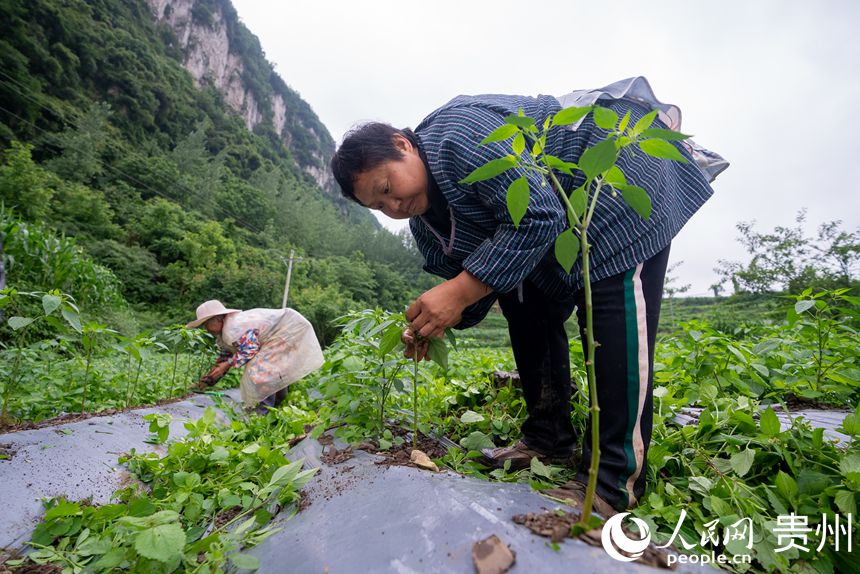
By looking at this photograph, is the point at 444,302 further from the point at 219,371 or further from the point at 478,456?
the point at 219,371

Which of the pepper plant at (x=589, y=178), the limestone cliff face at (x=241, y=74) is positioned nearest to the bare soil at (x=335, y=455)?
the pepper plant at (x=589, y=178)

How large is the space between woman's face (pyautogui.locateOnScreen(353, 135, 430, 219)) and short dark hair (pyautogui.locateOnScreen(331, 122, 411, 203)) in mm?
17

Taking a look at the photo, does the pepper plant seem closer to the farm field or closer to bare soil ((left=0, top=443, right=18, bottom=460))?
the farm field

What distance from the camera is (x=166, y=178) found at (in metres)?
24.6

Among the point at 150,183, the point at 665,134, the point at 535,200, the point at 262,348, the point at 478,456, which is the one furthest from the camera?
the point at 150,183

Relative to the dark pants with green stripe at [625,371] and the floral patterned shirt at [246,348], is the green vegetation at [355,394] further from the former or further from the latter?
the floral patterned shirt at [246,348]

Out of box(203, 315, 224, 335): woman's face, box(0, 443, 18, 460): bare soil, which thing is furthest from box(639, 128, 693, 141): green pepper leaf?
box(203, 315, 224, 335): woman's face

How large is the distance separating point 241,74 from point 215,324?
7308cm

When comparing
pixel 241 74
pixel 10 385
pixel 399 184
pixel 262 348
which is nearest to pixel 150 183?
pixel 262 348

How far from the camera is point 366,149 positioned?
4.16 ft

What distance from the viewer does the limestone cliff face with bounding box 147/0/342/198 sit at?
176 feet

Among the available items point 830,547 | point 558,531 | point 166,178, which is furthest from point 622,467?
point 166,178

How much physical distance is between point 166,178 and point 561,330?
2932cm

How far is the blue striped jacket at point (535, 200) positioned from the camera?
1.07 m
